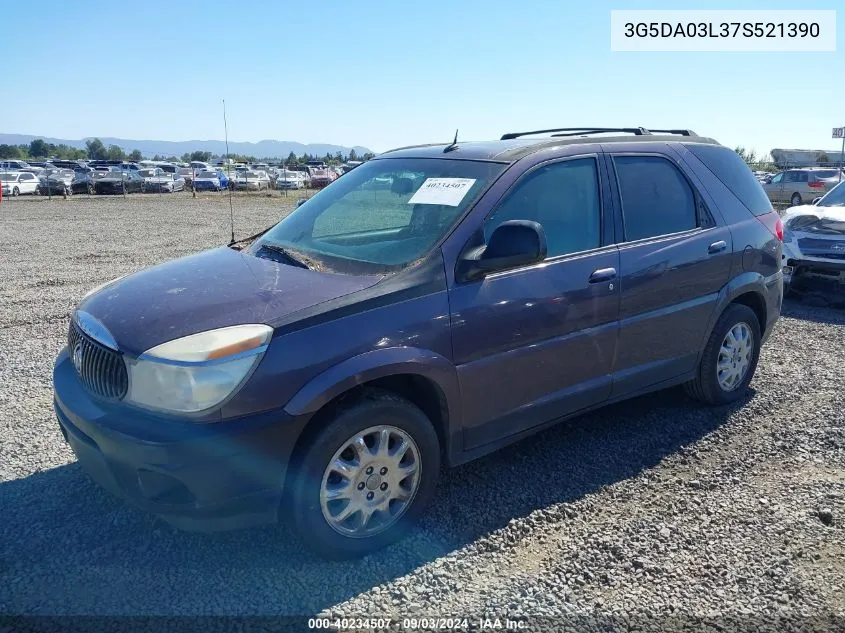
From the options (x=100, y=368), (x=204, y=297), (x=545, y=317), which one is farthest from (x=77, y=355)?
(x=545, y=317)

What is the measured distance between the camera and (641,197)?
4.30 m

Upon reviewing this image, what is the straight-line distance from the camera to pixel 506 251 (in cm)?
334

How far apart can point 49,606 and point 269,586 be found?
2.96ft

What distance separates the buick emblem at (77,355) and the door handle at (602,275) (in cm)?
272

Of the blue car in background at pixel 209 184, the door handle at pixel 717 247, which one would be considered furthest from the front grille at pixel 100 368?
the blue car in background at pixel 209 184

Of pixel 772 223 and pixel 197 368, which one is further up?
pixel 772 223

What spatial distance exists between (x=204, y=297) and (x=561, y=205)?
2.05 meters

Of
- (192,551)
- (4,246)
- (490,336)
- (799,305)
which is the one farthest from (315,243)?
(4,246)

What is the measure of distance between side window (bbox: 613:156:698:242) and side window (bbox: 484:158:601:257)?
0.25 meters

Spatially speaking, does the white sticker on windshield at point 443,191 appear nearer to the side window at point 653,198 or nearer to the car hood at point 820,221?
the side window at point 653,198

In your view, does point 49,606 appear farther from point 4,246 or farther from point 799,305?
point 4,246

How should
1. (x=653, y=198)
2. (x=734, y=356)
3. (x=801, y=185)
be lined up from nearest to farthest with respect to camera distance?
(x=653, y=198) < (x=734, y=356) < (x=801, y=185)

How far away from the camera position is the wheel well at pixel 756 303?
5.03 meters

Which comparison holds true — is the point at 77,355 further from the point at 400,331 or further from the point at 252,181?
the point at 252,181
